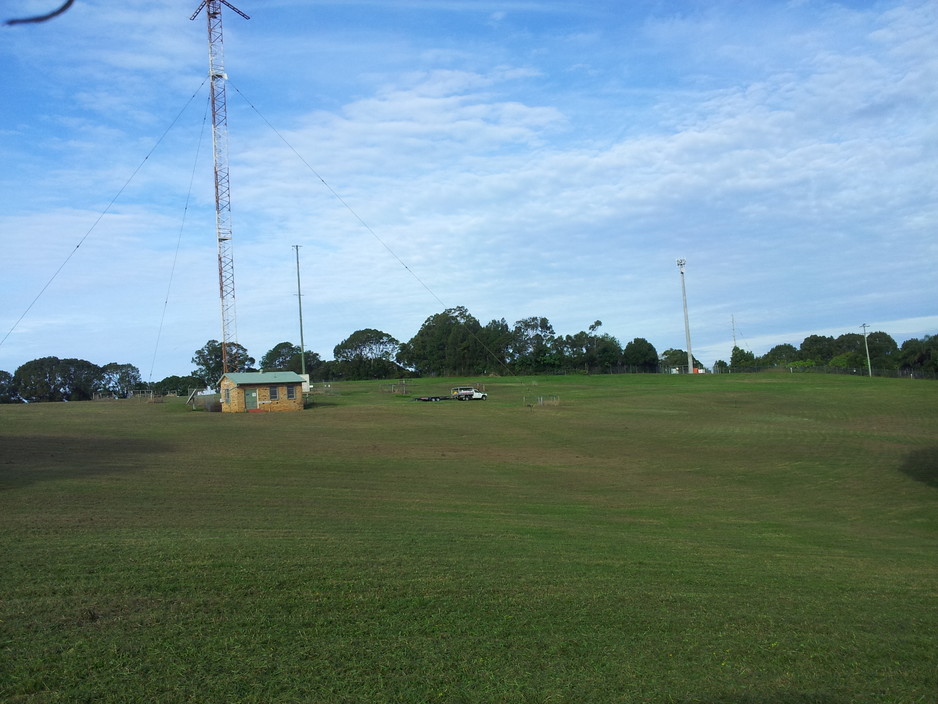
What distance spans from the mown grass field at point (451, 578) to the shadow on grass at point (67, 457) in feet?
0.70

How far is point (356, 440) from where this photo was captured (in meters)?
36.7

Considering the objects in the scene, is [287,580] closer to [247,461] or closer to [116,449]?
[247,461]

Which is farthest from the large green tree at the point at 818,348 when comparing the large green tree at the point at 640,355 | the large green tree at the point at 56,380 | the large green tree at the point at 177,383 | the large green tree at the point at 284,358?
the large green tree at the point at 56,380

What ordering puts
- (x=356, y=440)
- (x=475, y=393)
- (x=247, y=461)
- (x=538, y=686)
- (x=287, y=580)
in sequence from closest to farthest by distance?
(x=538, y=686) → (x=287, y=580) → (x=247, y=461) → (x=356, y=440) → (x=475, y=393)

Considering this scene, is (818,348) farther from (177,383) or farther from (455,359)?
(177,383)

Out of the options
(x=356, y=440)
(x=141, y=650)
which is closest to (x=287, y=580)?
(x=141, y=650)

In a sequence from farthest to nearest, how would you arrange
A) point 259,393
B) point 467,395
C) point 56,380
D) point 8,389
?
point 56,380 < point 8,389 < point 467,395 < point 259,393

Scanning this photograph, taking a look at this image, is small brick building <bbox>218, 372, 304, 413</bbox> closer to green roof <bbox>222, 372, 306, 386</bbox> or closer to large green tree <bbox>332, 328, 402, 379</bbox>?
green roof <bbox>222, 372, 306, 386</bbox>

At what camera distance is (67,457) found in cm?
2503

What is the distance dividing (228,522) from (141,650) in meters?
7.87

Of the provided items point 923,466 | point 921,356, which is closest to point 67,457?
point 923,466

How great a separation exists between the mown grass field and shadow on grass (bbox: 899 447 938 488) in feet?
1.40

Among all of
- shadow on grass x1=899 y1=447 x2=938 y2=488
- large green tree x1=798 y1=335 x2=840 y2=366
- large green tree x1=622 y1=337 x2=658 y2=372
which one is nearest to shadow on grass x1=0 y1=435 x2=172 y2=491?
shadow on grass x1=899 y1=447 x2=938 y2=488

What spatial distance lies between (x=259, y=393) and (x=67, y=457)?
3684 cm
